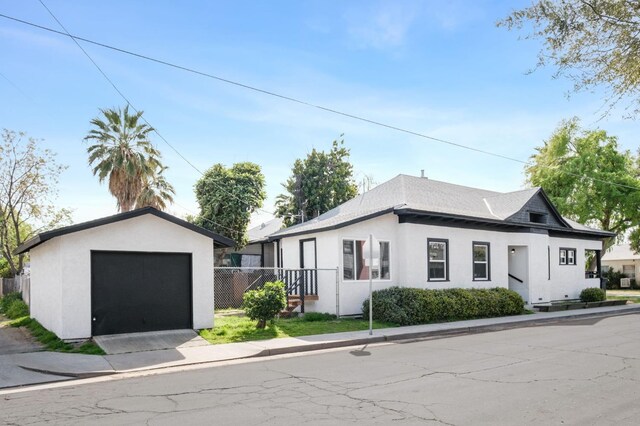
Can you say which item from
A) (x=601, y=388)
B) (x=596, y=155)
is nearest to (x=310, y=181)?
(x=596, y=155)

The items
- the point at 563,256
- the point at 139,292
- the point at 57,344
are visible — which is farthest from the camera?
the point at 563,256

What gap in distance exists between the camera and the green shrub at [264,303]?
1468cm

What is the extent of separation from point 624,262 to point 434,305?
4259 centimetres

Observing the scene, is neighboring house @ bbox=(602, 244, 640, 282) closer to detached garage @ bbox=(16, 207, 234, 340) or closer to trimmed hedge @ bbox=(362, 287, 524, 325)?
trimmed hedge @ bbox=(362, 287, 524, 325)

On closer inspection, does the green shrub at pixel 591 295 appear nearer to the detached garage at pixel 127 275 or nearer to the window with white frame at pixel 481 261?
the window with white frame at pixel 481 261

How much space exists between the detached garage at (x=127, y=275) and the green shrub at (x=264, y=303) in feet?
4.12

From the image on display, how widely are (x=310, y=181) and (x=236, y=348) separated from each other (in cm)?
2633

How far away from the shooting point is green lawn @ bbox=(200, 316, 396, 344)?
45.4 feet

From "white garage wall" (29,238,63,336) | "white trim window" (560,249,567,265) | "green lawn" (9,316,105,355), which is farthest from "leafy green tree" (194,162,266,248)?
"white trim window" (560,249,567,265)

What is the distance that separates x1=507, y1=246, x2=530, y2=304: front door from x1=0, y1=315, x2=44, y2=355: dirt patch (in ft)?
65.8

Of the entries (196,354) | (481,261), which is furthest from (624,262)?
(196,354)

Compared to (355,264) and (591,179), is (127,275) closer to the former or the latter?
(355,264)

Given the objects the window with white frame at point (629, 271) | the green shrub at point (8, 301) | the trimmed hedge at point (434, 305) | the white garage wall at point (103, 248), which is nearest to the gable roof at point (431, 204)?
the trimmed hedge at point (434, 305)

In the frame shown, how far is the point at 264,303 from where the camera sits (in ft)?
Answer: 48.2
